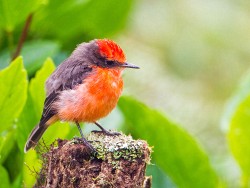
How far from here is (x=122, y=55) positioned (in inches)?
204

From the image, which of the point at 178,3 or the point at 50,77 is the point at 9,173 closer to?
the point at 50,77

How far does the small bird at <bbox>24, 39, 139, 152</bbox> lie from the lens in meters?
4.91

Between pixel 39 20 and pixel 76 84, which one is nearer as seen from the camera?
pixel 76 84

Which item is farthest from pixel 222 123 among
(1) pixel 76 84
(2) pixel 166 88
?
(2) pixel 166 88

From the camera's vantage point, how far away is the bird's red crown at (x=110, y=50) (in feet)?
16.7

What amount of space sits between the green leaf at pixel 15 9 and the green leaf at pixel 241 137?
1326mm

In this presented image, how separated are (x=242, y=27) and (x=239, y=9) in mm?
369

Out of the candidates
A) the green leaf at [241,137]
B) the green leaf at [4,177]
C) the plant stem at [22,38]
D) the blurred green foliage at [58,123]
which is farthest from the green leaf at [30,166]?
the green leaf at [241,137]

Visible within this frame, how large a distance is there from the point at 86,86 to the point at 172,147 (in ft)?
2.16

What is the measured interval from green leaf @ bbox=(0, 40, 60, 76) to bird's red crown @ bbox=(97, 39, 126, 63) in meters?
0.31

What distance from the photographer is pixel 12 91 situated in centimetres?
447

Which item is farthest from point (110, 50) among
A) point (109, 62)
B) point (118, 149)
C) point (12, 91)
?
point (118, 149)

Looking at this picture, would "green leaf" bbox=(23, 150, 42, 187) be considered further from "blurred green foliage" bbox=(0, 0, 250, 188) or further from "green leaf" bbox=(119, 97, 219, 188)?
"green leaf" bbox=(119, 97, 219, 188)

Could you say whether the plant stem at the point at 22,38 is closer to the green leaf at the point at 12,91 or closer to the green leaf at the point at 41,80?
the green leaf at the point at 41,80
